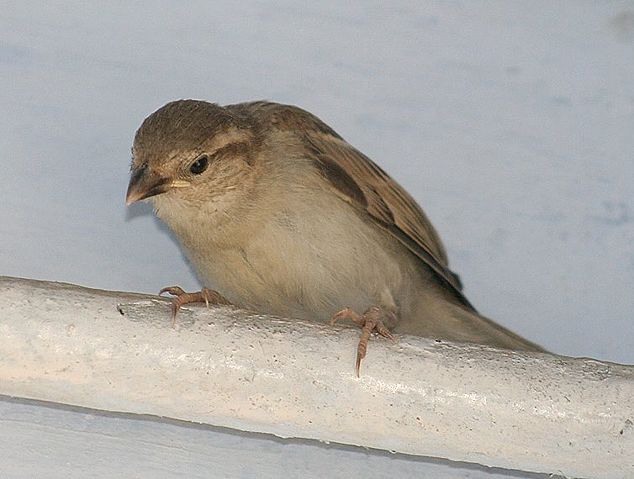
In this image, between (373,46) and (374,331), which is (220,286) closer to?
(374,331)

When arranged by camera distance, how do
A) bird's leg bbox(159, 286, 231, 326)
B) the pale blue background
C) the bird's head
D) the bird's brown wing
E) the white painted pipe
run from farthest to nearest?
the pale blue background < the bird's brown wing < the bird's head < bird's leg bbox(159, 286, 231, 326) < the white painted pipe

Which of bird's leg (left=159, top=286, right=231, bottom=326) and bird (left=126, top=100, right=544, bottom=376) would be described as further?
bird (left=126, top=100, right=544, bottom=376)

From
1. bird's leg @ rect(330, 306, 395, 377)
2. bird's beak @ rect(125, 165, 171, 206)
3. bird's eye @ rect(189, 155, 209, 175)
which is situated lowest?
bird's leg @ rect(330, 306, 395, 377)

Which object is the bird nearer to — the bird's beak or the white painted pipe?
the bird's beak

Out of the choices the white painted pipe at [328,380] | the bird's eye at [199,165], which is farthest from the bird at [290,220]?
the white painted pipe at [328,380]

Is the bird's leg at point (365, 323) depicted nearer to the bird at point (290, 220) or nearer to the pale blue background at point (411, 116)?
the bird at point (290, 220)

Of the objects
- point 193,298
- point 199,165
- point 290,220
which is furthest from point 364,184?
point 193,298

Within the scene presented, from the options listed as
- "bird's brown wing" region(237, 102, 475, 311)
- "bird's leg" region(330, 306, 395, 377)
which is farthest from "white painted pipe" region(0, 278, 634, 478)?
"bird's brown wing" region(237, 102, 475, 311)
